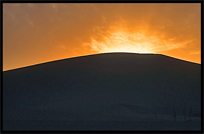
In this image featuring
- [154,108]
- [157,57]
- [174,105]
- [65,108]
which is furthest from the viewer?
[157,57]

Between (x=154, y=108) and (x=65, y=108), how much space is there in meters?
10.6

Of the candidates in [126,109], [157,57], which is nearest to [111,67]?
[157,57]

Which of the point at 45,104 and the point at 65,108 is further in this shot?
the point at 45,104

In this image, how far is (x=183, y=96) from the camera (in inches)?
1395

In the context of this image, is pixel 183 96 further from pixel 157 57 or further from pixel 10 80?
pixel 10 80

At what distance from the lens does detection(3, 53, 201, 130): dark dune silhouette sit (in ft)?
80.8

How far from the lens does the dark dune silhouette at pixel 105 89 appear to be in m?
24.6

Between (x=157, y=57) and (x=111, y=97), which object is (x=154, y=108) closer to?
(x=111, y=97)

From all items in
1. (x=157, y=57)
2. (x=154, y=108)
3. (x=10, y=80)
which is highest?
(x=157, y=57)

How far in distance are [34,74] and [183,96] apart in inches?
872

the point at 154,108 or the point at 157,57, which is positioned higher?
the point at 157,57

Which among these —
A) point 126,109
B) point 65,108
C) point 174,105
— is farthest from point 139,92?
point 65,108

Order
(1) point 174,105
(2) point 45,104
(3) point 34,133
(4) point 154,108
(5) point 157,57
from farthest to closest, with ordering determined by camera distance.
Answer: (5) point 157,57 < (1) point 174,105 < (4) point 154,108 < (2) point 45,104 < (3) point 34,133

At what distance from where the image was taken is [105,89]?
34719mm
